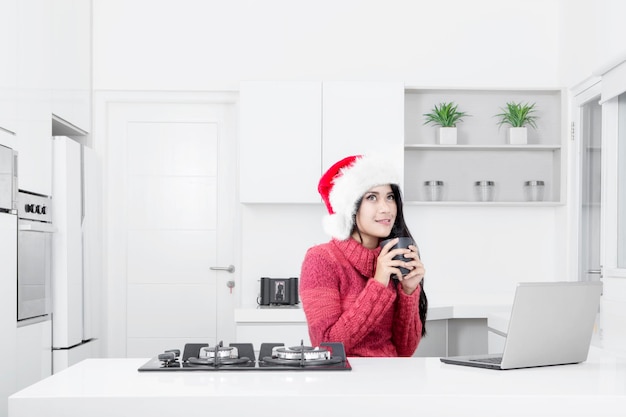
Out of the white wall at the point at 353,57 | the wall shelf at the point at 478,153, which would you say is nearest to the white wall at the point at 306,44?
the white wall at the point at 353,57

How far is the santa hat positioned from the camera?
8.38ft

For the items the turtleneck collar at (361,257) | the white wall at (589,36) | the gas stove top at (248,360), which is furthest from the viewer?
the white wall at (589,36)

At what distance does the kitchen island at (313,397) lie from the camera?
5.13 ft

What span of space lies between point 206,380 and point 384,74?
3310 millimetres

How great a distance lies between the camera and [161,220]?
4879 millimetres

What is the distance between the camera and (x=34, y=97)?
3766 millimetres

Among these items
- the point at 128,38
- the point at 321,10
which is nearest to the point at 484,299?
the point at 321,10

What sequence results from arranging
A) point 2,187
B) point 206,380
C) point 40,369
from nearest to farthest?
point 206,380
point 2,187
point 40,369

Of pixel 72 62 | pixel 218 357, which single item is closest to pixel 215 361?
pixel 218 357

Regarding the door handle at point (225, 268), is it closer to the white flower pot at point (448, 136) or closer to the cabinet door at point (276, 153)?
the cabinet door at point (276, 153)

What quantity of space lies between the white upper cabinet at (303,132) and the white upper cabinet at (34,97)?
1.03 metres

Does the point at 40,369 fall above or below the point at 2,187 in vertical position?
below

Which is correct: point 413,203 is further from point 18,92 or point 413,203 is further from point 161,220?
point 18,92

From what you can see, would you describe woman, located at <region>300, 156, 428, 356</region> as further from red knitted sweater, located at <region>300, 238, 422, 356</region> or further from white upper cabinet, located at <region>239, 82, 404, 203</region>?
white upper cabinet, located at <region>239, 82, 404, 203</region>
